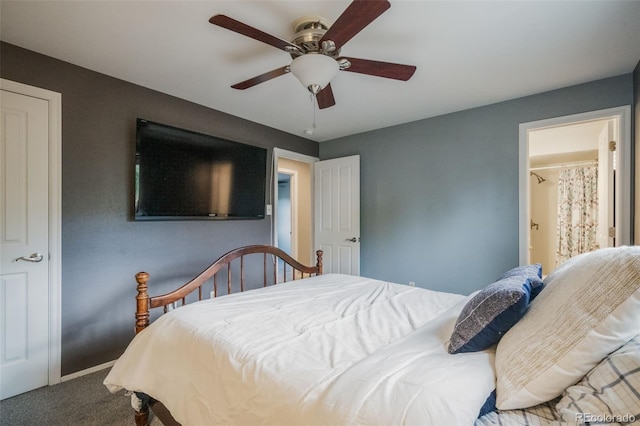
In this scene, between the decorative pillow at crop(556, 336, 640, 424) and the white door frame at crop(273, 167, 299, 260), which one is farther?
the white door frame at crop(273, 167, 299, 260)

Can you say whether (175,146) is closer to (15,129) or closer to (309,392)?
(15,129)

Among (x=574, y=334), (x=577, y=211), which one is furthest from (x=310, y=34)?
(x=577, y=211)

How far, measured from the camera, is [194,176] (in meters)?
2.90

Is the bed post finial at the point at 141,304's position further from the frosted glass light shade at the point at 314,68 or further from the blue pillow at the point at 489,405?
the blue pillow at the point at 489,405

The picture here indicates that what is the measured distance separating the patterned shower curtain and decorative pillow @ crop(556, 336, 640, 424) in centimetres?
493

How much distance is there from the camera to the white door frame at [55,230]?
2178 mm

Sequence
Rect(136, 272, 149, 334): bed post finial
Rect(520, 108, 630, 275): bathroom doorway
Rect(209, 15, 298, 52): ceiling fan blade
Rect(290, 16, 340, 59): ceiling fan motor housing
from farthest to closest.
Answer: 1. Rect(520, 108, 630, 275): bathroom doorway
2. Rect(290, 16, 340, 59): ceiling fan motor housing
3. Rect(136, 272, 149, 334): bed post finial
4. Rect(209, 15, 298, 52): ceiling fan blade

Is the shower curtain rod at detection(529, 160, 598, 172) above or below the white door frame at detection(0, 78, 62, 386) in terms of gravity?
above

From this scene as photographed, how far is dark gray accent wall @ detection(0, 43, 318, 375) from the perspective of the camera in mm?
2248

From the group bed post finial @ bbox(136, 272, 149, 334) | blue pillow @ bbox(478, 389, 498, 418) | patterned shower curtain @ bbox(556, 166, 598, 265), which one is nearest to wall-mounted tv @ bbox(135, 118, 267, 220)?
bed post finial @ bbox(136, 272, 149, 334)

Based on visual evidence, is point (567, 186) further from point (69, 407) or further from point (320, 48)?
point (69, 407)

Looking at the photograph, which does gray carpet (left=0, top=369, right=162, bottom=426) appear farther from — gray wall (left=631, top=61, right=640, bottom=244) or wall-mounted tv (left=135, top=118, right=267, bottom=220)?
gray wall (left=631, top=61, right=640, bottom=244)

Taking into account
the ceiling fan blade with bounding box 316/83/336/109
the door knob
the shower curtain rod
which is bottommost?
the door knob

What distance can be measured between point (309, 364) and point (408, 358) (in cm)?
34
